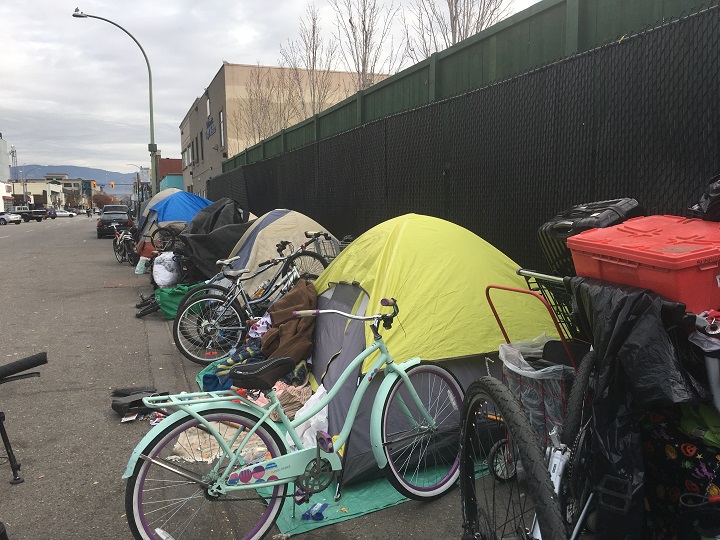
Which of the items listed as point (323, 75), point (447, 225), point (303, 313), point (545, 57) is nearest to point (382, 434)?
point (303, 313)

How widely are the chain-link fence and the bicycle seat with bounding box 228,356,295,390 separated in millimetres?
2669

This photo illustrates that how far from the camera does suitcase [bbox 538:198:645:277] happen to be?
2688 millimetres

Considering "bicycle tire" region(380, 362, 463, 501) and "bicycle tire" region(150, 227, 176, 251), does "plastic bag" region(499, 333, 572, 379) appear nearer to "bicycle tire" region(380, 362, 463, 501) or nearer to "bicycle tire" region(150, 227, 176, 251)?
"bicycle tire" region(380, 362, 463, 501)

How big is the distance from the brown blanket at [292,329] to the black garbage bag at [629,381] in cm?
296

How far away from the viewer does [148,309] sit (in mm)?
8695

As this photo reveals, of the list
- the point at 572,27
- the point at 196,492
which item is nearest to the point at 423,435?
the point at 196,492

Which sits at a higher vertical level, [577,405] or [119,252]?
[577,405]

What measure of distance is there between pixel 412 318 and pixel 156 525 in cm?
204

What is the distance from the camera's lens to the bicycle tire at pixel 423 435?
11.2ft

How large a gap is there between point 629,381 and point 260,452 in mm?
1921

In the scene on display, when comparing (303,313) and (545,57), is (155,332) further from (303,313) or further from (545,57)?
(545,57)

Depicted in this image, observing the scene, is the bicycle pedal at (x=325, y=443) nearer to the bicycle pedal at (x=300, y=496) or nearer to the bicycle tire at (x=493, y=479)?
the bicycle pedal at (x=300, y=496)

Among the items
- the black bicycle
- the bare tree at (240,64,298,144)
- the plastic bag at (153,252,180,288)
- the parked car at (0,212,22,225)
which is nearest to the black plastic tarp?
the plastic bag at (153,252,180,288)

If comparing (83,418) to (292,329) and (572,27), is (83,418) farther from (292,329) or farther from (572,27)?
(572,27)
